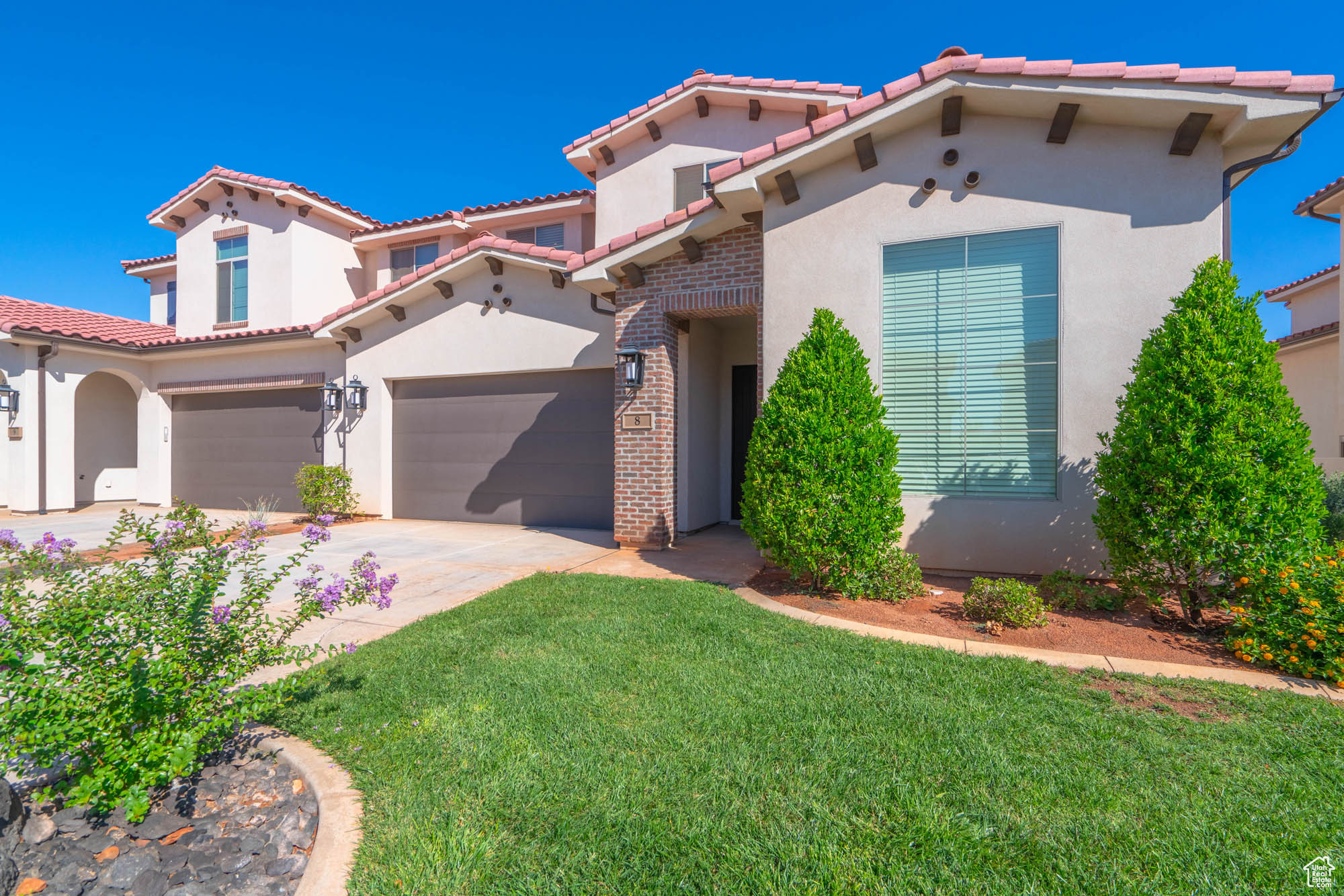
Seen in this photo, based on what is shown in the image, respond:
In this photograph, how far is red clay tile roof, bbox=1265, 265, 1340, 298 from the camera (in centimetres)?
1210

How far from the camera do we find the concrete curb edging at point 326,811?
204 centimetres

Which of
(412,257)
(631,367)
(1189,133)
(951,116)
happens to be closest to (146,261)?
(412,257)

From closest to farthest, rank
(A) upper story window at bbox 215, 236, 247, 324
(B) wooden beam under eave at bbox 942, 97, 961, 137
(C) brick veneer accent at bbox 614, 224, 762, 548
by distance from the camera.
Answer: (B) wooden beam under eave at bbox 942, 97, 961, 137 → (C) brick veneer accent at bbox 614, 224, 762, 548 → (A) upper story window at bbox 215, 236, 247, 324

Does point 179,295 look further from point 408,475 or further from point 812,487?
point 812,487

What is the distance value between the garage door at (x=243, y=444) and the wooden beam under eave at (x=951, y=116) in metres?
11.3

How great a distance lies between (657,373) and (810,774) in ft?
18.7

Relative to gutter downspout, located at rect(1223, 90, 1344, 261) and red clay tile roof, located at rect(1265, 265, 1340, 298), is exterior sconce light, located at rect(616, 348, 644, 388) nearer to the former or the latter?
gutter downspout, located at rect(1223, 90, 1344, 261)

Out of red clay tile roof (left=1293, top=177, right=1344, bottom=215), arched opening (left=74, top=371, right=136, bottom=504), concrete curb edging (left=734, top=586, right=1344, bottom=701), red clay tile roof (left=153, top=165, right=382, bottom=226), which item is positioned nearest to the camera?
concrete curb edging (left=734, top=586, right=1344, bottom=701)

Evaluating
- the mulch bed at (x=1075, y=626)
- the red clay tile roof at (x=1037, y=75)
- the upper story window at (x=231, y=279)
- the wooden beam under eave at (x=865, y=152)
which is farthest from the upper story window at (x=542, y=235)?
the mulch bed at (x=1075, y=626)

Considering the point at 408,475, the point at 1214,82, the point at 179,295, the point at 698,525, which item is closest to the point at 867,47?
the point at 1214,82

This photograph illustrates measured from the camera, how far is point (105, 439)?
48.2ft

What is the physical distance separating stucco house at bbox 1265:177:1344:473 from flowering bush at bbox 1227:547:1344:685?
6646 mm

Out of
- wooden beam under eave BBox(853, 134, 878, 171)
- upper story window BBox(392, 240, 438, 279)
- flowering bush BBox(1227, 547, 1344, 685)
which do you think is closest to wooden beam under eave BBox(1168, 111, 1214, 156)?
wooden beam under eave BBox(853, 134, 878, 171)

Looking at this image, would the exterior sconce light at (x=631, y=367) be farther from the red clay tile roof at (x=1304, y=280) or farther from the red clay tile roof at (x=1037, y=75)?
the red clay tile roof at (x=1304, y=280)
